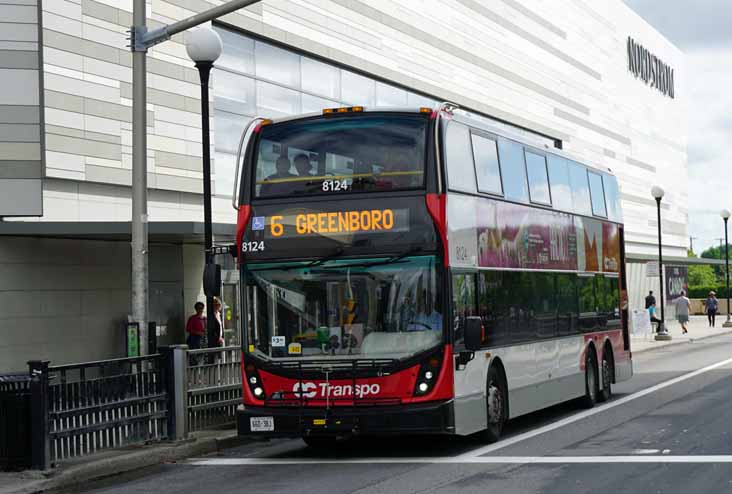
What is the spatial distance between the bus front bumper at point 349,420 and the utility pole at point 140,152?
2015 millimetres

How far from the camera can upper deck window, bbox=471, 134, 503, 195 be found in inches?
570

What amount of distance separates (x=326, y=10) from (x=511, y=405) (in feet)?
67.9

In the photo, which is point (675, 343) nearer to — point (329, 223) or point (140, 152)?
point (140, 152)

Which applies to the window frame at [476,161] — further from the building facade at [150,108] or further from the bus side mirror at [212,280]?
the building facade at [150,108]

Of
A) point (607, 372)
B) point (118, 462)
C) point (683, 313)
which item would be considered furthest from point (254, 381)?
point (683, 313)

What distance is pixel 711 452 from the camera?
41.7ft

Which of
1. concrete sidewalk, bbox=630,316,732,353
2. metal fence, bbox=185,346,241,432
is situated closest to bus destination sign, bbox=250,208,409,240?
metal fence, bbox=185,346,241,432

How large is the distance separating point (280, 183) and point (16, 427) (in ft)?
13.1

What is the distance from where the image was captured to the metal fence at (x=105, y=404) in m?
12.2

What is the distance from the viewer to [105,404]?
1304 cm

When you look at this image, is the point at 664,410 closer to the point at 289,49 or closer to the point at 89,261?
the point at 89,261

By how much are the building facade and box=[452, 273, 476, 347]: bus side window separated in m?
6.38

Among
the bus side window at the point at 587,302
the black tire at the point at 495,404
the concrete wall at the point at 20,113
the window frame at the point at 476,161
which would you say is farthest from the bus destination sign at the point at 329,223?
the concrete wall at the point at 20,113

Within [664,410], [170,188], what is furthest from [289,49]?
[664,410]
